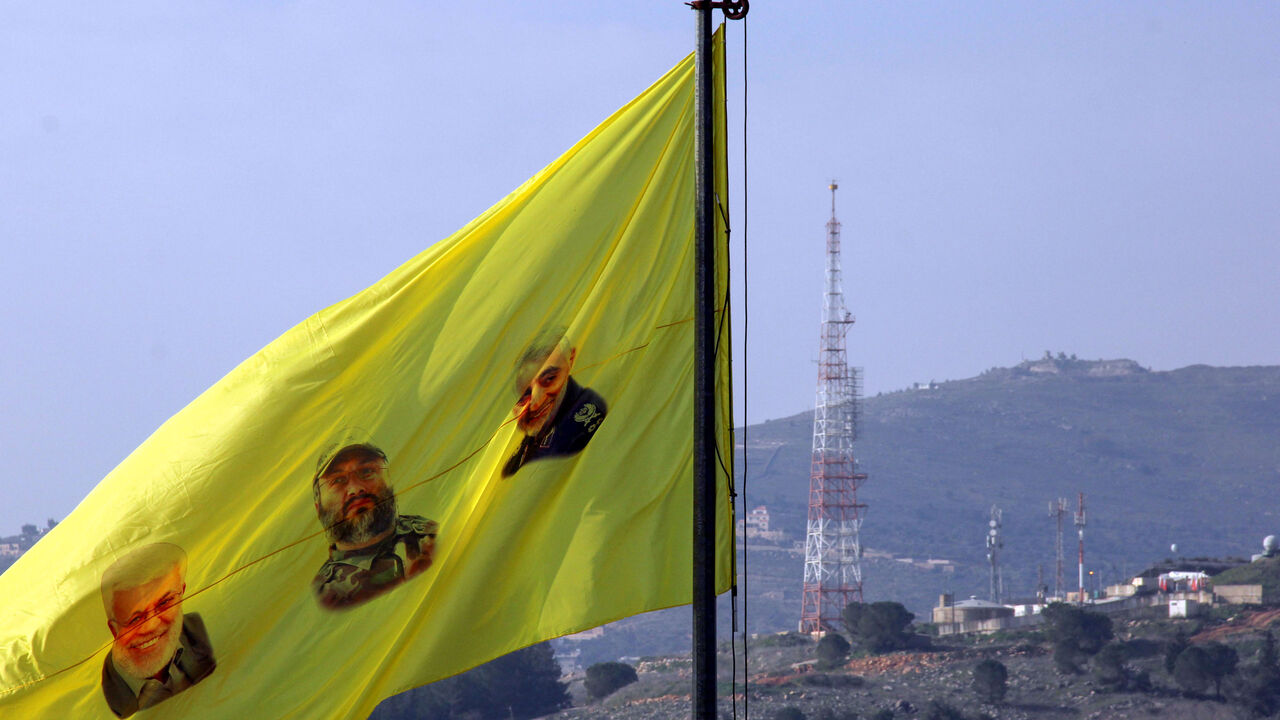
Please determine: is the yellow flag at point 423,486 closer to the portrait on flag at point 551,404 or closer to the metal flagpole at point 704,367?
the portrait on flag at point 551,404

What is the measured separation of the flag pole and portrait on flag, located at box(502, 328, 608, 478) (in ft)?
1.76

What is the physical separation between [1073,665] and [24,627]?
268 ft

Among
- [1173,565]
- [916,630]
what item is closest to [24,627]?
[916,630]

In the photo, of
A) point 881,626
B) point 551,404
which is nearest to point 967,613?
point 881,626

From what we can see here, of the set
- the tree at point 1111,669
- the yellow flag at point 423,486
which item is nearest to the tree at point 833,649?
the tree at point 1111,669

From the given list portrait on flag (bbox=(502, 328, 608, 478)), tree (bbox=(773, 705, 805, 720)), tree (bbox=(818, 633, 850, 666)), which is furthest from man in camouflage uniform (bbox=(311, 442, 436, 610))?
tree (bbox=(818, 633, 850, 666))

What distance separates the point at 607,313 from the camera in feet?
20.2

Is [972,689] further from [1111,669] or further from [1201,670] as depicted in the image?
[1201,670]

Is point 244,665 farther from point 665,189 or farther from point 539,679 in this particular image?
point 539,679

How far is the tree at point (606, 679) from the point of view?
8962 centimetres

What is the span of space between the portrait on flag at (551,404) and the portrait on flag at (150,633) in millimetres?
1361

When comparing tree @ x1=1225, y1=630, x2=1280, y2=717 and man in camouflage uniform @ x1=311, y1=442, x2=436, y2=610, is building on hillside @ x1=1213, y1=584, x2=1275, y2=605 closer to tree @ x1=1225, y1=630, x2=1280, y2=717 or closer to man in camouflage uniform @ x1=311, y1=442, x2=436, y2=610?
tree @ x1=1225, y1=630, x2=1280, y2=717

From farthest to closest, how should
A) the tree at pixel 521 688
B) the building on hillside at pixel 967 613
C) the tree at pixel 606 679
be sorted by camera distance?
the building on hillside at pixel 967 613 → the tree at pixel 606 679 → the tree at pixel 521 688

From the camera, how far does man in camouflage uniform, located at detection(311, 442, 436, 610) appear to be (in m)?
5.70
